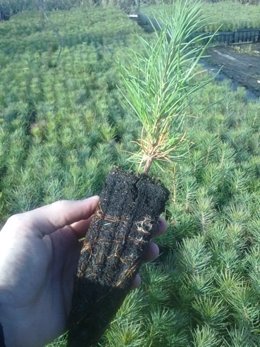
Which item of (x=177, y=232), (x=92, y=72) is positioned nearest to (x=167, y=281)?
(x=177, y=232)

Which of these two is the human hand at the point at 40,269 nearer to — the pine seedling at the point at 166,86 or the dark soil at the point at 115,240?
the dark soil at the point at 115,240

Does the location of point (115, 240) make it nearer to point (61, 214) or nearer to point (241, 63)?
point (61, 214)

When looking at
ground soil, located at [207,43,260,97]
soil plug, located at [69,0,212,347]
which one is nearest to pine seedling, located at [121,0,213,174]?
soil plug, located at [69,0,212,347]

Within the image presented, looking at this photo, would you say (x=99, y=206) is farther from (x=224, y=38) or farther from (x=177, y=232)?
(x=224, y=38)

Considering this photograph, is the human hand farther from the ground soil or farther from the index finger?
the ground soil

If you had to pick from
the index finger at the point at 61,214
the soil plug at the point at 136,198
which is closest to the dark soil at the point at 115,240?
the soil plug at the point at 136,198
